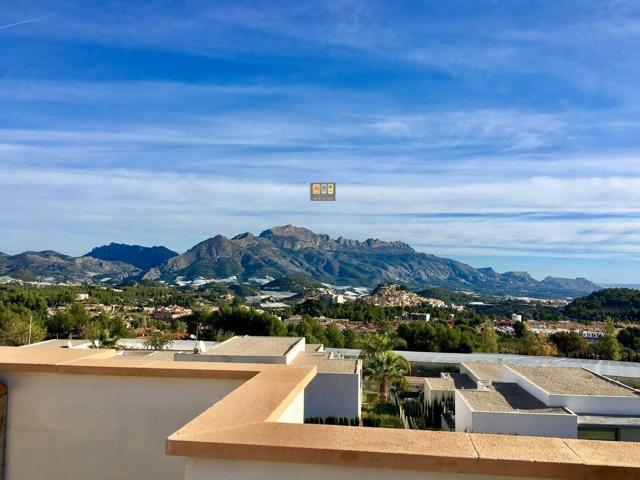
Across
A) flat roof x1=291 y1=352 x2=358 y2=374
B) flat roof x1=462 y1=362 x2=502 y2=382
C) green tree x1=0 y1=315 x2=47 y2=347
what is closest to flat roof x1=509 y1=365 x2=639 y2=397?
flat roof x1=462 y1=362 x2=502 y2=382

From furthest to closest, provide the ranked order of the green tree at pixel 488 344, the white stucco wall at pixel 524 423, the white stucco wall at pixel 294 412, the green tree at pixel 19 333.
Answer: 1. the green tree at pixel 488 344
2. the green tree at pixel 19 333
3. the white stucco wall at pixel 524 423
4. the white stucco wall at pixel 294 412

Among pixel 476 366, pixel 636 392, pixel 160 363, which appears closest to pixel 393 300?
pixel 476 366

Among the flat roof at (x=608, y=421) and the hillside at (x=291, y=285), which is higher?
the flat roof at (x=608, y=421)

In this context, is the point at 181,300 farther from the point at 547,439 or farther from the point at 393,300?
the point at 547,439

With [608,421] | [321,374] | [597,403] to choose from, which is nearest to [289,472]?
[608,421]

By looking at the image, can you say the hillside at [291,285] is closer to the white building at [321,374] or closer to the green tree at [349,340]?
the green tree at [349,340]

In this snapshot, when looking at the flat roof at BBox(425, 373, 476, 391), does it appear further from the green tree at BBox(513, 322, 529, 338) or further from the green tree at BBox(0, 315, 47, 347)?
the green tree at BBox(513, 322, 529, 338)

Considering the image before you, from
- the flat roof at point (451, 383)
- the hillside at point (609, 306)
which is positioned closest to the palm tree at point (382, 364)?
the flat roof at point (451, 383)
